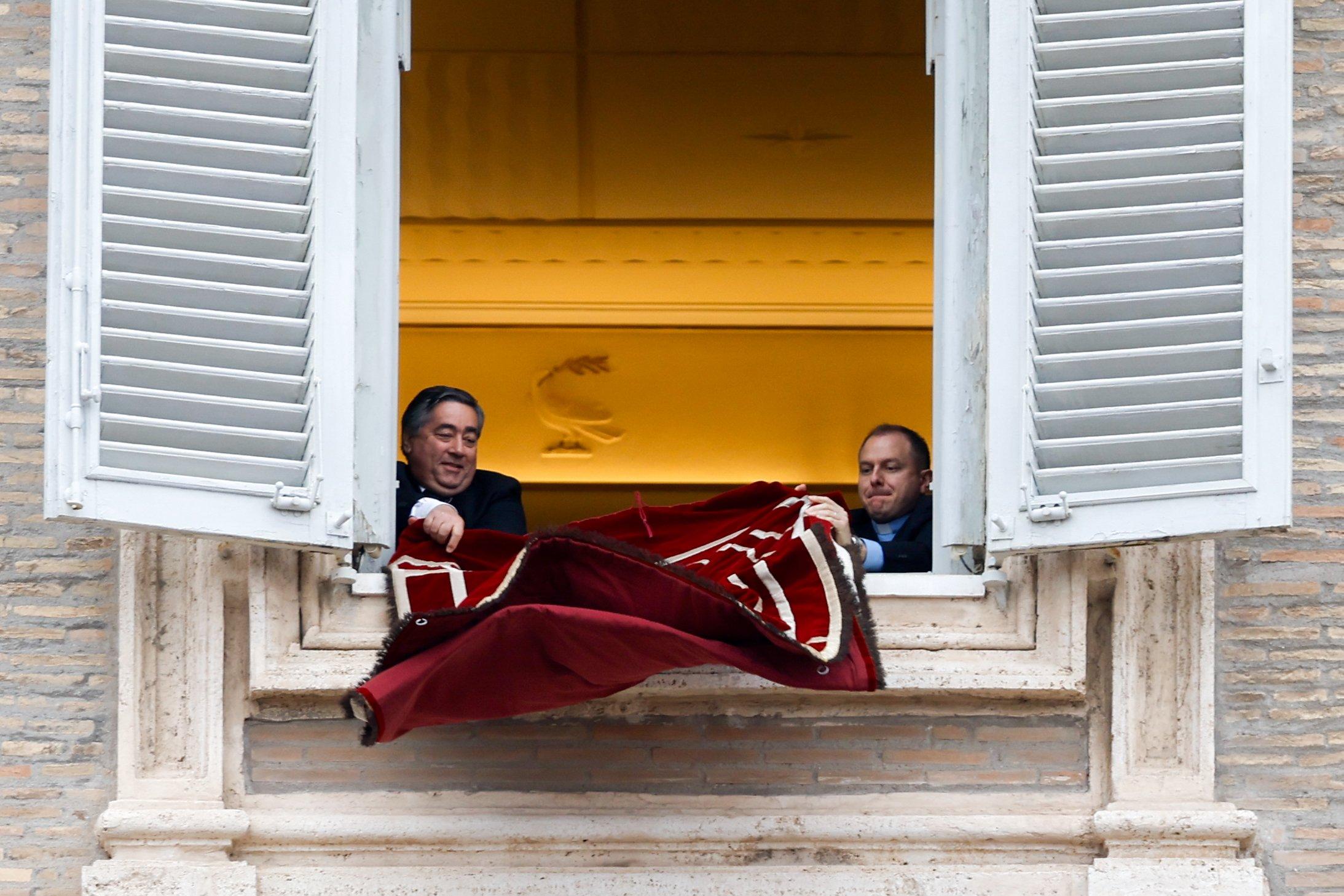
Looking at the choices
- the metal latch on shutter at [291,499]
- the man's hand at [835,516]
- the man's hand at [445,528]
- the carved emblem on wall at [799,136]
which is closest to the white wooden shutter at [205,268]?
the metal latch on shutter at [291,499]

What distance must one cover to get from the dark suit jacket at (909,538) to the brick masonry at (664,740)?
546mm

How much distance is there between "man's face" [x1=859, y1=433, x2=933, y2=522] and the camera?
5.61m

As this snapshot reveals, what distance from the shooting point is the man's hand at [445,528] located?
4.86 m

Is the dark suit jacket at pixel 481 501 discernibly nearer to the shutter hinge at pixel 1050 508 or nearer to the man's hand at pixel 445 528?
the man's hand at pixel 445 528

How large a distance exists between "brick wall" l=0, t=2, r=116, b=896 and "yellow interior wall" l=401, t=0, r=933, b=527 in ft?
11.7

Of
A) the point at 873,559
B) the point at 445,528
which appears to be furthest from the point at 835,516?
the point at 445,528

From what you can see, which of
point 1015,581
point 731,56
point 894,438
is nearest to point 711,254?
point 731,56

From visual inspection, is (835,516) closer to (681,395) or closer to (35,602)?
(35,602)

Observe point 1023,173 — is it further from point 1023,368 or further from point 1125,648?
point 1125,648

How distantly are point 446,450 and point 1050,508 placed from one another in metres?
1.71

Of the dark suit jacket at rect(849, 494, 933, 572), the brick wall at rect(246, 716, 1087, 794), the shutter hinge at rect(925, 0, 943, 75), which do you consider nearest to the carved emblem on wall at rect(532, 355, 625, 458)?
the dark suit jacket at rect(849, 494, 933, 572)

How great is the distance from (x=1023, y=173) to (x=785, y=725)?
4.53 feet

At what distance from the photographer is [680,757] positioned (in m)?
4.88

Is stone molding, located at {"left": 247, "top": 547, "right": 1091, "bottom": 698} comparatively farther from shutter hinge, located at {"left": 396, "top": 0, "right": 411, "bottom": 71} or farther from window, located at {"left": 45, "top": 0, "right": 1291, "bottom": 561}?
shutter hinge, located at {"left": 396, "top": 0, "right": 411, "bottom": 71}
